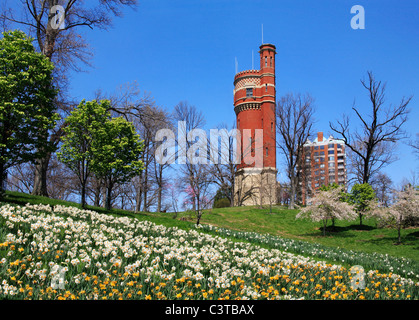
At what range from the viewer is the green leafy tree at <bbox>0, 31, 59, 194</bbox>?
50.0ft

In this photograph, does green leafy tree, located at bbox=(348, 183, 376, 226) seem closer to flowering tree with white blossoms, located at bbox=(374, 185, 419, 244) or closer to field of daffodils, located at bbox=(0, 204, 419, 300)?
flowering tree with white blossoms, located at bbox=(374, 185, 419, 244)

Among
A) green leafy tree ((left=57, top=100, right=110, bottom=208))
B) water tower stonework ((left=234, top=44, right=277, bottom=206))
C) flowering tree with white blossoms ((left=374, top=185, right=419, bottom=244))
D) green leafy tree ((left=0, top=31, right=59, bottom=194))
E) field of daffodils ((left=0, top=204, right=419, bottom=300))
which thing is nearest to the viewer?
field of daffodils ((left=0, top=204, right=419, bottom=300))

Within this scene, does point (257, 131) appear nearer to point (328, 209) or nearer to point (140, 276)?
point (328, 209)

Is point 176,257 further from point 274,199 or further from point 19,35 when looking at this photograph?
point 274,199

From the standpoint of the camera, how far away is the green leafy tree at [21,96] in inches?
600

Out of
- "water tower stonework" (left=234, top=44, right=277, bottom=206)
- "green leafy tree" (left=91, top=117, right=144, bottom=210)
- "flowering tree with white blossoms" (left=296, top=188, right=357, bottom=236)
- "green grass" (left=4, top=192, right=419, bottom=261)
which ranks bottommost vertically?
"green grass" (left=4, top=192, right=419, bottom=261)

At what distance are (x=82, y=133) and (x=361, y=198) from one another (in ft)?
75.7

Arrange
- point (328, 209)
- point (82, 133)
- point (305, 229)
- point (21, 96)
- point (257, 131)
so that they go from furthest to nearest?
point (257, 131)
point (305, 229)
point (328, 209)
point (82, 133)
point (21, 96)

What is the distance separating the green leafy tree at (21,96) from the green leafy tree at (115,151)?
3839 millimetres

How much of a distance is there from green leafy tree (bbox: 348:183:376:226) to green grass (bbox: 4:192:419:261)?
1.42 metres

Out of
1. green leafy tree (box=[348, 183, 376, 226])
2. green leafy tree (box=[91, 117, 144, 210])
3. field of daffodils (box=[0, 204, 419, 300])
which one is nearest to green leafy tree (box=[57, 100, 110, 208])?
green leafy tree (box=[91, 117, 144, 210])

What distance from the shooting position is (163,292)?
5.58 m

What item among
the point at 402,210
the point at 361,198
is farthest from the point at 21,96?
the point at 361,198

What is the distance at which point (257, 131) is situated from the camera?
171 ft
